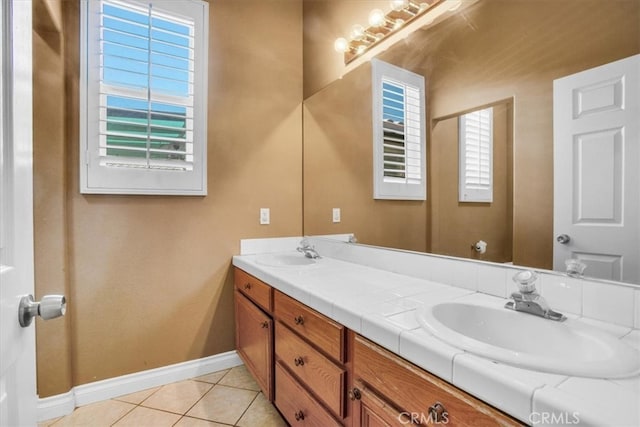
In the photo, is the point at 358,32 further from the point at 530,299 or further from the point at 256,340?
the point at 256,340

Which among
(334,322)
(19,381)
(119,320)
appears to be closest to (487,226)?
(334,322)

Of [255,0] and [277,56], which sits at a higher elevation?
[255,0]

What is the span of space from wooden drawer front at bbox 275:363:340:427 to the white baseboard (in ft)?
2.59

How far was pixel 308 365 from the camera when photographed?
124 centimetres

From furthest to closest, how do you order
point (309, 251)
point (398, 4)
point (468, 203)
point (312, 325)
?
point (309, 251) → point (398, 4) → point (468, 203) → point (312, 325)

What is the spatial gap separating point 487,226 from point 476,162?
26cm

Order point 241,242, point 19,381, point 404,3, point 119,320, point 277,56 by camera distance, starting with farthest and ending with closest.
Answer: point 277,56 < point 241,242 < point 119,320 < point 404,3 < point 19,381

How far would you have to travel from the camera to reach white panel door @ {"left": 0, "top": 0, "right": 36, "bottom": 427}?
0.53m

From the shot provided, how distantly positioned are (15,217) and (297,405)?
1.20 metres

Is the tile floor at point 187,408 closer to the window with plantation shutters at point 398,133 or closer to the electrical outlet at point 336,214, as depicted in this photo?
the electrical outlet at point 336,214

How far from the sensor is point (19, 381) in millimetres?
589

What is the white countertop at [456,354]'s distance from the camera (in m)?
0.51

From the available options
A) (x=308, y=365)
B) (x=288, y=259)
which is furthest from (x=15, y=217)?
(x=288, y=259)

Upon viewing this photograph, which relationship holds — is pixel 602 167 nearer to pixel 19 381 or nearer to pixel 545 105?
pixel 545 105
